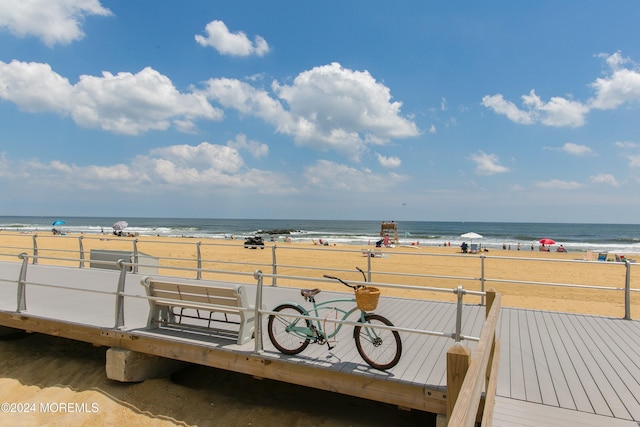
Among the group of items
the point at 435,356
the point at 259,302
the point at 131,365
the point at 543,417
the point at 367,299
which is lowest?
the point at 131,365

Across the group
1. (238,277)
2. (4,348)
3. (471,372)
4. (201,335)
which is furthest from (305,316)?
(238,277)

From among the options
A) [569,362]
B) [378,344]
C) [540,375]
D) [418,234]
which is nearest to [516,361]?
[540,375]

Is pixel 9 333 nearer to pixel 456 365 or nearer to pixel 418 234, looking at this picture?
pixel 456 365

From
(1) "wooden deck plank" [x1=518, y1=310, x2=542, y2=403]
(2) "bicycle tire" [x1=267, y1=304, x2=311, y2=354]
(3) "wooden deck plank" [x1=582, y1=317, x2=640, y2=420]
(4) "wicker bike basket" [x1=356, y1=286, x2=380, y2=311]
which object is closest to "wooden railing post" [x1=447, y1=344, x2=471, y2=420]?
(4) "wicker bike basket" [x1=356, y1=286, x2=380, y2=311]

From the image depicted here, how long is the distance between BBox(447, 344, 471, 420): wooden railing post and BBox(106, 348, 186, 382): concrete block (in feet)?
13.1

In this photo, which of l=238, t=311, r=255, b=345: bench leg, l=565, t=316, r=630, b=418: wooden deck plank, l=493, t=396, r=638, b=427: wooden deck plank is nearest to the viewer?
l=493, t=396, r=638, b=427: wooden deck plank

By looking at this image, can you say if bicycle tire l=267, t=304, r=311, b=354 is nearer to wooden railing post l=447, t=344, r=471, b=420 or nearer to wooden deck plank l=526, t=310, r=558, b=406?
wooden railing post l=447, t=344, r=471, b=420

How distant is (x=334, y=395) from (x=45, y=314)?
14.6 feet

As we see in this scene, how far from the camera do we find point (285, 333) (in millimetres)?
4523

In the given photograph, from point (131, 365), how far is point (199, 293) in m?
1.35

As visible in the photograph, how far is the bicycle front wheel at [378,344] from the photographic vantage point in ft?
12.9

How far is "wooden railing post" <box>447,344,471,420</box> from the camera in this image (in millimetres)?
2436

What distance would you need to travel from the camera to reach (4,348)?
630cm

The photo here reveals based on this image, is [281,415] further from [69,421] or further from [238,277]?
[238,277]
